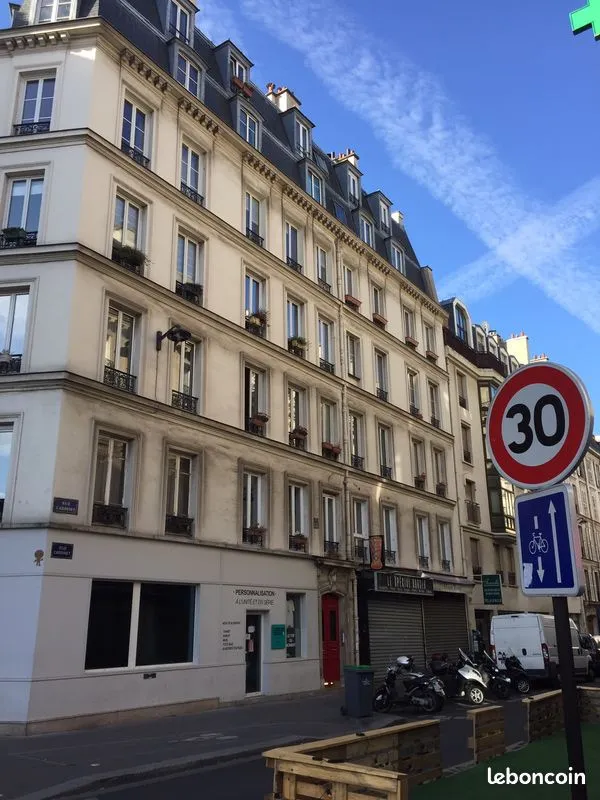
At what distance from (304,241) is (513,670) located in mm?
15653

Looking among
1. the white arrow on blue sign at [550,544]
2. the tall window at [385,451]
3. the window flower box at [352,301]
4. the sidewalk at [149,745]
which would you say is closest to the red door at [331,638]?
the sidewalk at [149,745]

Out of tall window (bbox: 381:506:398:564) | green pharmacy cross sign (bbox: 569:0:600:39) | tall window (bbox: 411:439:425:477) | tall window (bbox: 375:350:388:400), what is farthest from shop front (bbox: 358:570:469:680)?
green pharmacy cross sign (bbox: 569:0:600:39)

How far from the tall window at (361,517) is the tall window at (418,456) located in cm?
492

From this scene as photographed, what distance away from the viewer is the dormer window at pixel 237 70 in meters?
23.1

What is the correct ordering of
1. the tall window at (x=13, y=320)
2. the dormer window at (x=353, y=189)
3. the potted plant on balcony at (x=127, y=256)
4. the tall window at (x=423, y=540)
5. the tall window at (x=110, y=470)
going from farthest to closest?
1. the dormer window at (x=353, y=189)
2. the tall window at (x=423, y=540)
3. the potted plant on balcony at (x=127, y=256)
4. the tall window at (x=13, y=320)
5. the tall window at (x=110, y=470)

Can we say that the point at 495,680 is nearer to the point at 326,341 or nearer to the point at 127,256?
the point at 326,341

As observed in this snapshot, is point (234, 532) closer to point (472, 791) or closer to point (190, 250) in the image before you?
point (190, 250)

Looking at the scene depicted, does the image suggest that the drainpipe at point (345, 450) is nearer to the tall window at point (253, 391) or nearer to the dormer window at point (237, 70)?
the tall window at point (253, 391)

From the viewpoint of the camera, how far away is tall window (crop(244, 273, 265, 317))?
20.7m

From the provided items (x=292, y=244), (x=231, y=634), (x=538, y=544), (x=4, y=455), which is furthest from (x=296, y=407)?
(x=538, y=544)

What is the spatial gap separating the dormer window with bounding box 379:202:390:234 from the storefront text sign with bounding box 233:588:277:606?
18485 mm

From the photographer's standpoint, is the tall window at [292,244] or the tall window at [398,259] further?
the tall window at [398,259]

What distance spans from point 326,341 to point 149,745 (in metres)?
15.7

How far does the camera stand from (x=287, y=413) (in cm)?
2097
